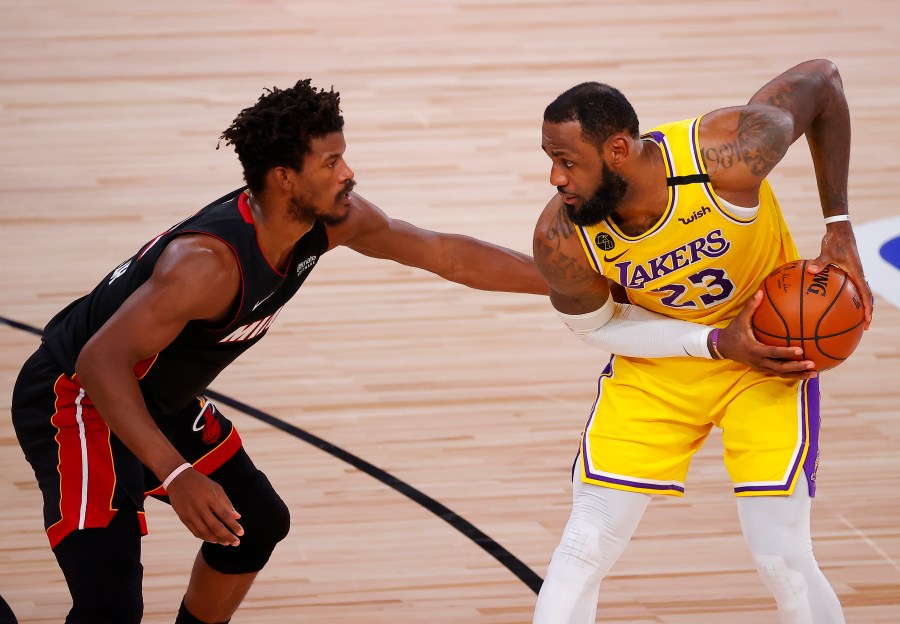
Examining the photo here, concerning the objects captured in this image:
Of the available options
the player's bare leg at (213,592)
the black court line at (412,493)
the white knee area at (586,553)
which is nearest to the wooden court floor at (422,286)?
the black court line at (412,493)

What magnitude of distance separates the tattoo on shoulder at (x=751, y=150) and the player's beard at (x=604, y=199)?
24cm

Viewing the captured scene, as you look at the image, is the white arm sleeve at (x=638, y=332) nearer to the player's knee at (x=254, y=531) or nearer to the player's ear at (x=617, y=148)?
the player's ear at (x=617, y=148)

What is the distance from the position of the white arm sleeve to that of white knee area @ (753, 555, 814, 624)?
537 mm

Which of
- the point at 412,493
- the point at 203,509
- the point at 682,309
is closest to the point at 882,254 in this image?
the point at 412,493

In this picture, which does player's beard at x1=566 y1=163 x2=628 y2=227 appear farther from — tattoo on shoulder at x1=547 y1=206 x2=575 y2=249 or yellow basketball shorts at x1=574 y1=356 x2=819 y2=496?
yellow basketball shorts at x1=574 y1=356 x2=819 y2=496

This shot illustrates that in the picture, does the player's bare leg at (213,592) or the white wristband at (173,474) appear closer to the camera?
the white wristband at (173,474)

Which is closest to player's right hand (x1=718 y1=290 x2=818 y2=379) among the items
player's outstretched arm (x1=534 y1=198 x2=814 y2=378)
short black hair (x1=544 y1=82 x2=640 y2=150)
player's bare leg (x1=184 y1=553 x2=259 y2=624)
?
player's outstretched arm (x1=534 y1=198 x2=814 y2=378)

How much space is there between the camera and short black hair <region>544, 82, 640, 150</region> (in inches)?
121

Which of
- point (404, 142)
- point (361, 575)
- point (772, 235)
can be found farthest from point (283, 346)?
point (772, 235)

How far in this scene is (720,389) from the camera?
3.36 m

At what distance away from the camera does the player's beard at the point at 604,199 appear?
10.2 feet

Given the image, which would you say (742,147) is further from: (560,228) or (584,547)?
(584,547)

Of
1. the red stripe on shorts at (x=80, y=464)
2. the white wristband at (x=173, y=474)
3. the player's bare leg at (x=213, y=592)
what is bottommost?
the player's bare leg at (x=213, y=592)

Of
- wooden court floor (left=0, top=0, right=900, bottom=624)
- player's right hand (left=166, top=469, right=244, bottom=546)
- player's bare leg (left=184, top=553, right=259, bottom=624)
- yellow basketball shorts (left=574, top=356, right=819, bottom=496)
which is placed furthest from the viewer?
wooden court floor (left=0, top=0, right=900, bottom=624)
